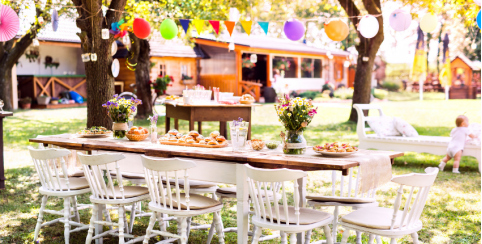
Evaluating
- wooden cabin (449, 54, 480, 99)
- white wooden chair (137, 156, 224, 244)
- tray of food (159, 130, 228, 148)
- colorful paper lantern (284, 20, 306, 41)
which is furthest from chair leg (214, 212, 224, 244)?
wooden cabin (449, 54, 480, 99)

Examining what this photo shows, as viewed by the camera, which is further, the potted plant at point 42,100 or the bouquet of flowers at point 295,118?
the potted plant at point 42,100

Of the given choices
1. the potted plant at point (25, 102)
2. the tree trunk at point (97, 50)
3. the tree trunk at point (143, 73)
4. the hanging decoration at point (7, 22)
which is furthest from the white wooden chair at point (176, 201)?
the potted plant at point (25, 102)

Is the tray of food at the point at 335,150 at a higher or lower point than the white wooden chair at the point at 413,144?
higher

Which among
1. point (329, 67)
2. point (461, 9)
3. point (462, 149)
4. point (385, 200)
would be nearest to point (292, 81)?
point (329, 67)

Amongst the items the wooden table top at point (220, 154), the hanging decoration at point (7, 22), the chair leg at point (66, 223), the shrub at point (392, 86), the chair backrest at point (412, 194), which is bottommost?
the chair leg at point (66, 223)

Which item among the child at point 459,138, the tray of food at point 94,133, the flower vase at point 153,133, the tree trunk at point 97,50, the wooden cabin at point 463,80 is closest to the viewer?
the flower vase at point 153,133

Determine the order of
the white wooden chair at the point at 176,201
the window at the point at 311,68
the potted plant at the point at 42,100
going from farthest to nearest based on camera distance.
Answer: the window at the point at 311,68
the potted plant at the point at 42,100
the white wooden chair at the point at 176,201

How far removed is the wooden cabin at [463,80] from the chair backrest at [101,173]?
2404 cm

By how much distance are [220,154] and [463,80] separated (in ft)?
82.5

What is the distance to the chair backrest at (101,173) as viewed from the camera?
11.0 ft

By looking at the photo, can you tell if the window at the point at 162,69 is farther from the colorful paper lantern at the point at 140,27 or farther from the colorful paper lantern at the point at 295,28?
the colorful paper lantern at the point at 295,28

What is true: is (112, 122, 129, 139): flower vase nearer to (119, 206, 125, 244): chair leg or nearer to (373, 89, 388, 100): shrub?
(119, 206, 125, 244): chair leg

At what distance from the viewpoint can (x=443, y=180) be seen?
618 centimetres

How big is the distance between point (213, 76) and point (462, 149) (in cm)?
1564
